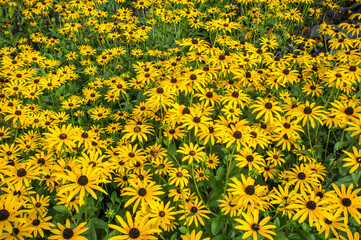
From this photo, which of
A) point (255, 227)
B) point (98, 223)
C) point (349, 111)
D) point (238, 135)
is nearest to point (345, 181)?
point (349, 111)

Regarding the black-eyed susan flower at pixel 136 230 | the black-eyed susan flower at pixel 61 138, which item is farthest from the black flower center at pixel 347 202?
the black-eyed susan flower at pixel 61 138

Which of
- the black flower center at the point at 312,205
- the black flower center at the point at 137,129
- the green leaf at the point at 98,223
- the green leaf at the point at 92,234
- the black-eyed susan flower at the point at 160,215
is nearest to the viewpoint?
the black flower center at the point at 312,205

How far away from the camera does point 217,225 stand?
8.79ft

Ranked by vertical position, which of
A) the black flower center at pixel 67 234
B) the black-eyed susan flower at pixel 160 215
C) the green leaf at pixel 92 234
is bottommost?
the green leaf at pixel 92 234

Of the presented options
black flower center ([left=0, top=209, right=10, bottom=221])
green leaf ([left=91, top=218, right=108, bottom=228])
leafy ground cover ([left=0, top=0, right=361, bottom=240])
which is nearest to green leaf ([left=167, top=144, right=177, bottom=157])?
leafy ground cover ([left=0, top=0, right=361, bottom=240])

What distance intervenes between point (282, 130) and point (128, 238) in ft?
7.17

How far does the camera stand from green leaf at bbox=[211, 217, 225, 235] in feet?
8.61

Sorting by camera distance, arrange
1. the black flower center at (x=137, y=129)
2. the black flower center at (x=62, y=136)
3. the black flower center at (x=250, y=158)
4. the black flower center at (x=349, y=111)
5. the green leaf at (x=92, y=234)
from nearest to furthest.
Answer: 1. the green leaf at (x=92, y=234)
2. the black flower center at (x=62, y=136)
3. the black flower center at (x=250, y=158)
4. the black flower center at (x=349, y=111)
5. the black flower center at (x=137, y=129)

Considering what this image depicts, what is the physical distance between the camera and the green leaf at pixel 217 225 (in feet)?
8.61

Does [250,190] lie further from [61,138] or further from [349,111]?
[61,138]

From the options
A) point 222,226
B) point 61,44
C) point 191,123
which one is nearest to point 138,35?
point 61,44

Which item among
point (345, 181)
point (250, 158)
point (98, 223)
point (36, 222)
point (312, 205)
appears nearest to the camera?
point (312, 205)

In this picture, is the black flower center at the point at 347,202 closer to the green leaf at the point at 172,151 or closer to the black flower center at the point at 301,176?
A: the black flower center at the point at 301,176

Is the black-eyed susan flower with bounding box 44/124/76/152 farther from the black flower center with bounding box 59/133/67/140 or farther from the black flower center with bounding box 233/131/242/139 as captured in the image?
the black flower center with bounding box 233/131/242/139
